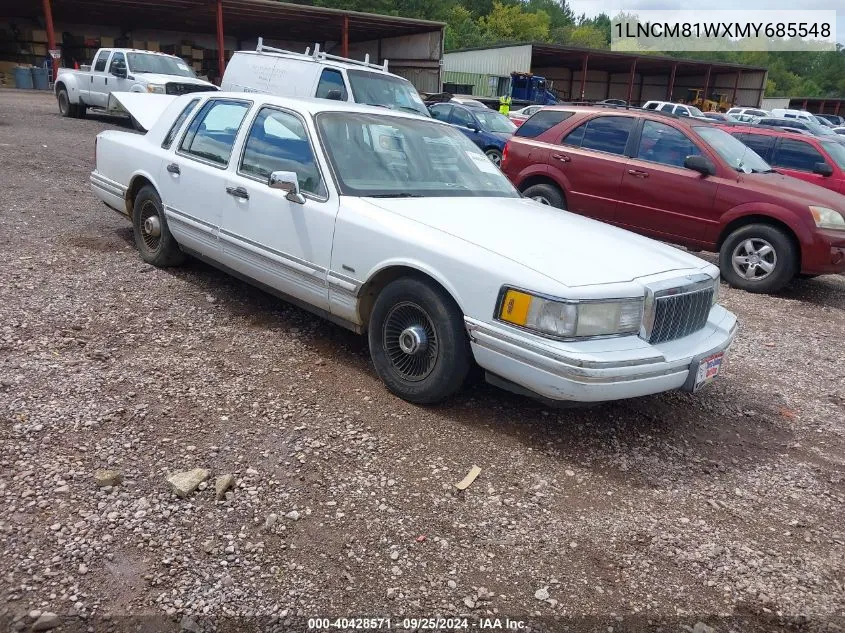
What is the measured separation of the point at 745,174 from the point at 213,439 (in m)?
6.51

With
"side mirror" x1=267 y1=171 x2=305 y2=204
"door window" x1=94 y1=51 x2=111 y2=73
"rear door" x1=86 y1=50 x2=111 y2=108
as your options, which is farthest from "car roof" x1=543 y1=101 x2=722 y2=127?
"door window" x1=94 y1=51 x2=111 y2=73

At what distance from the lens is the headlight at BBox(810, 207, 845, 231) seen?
22.8ft

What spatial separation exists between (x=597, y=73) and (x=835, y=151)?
134 feet

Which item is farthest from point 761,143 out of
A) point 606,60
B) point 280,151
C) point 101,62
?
point 606,60

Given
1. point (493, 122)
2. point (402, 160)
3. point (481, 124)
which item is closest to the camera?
point (402, 160)

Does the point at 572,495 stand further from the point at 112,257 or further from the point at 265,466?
the point at 112,257

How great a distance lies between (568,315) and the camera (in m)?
3.19

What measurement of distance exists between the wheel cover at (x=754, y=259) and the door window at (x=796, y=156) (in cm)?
394

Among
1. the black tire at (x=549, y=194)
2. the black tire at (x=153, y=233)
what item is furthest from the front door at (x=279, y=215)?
the black tire at (x=549, y=194)

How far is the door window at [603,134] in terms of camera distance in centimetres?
818

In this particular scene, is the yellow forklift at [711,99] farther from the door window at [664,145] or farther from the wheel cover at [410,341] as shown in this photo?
the wheel cover at [410,341]

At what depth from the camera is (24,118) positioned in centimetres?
1611

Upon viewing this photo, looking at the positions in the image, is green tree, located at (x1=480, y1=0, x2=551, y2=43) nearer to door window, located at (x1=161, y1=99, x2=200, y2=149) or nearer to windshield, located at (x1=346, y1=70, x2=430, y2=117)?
windshield, located at (x1=346, y1=70, x2=430, y2=117)

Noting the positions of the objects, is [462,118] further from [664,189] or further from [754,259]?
[754,259]
